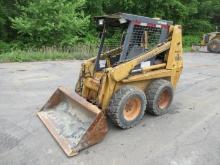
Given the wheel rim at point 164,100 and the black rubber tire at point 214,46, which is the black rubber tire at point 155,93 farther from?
the black rubber tire at point 214,46

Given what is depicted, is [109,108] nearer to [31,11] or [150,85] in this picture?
[150,85]

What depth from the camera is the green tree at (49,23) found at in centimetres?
1498

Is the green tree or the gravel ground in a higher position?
the green tree

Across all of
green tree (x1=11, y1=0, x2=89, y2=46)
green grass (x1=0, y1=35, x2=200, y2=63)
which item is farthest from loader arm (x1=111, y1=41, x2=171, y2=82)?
green tree (x1=11, y1=0, x2=89, y2=46)

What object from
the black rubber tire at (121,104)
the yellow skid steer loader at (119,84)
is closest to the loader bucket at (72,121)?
the yellow skid steer loader at (119,84)

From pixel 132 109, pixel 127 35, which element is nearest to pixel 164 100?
pixel 132 109

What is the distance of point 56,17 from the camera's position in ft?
49.5

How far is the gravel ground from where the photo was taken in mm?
4094

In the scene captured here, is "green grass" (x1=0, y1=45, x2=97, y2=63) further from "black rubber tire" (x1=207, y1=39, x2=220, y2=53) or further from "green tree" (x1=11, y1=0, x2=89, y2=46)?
"black rubber tire" (x1=207, y1=39, x2=220, y2=53)

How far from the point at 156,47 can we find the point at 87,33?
44.1 ft

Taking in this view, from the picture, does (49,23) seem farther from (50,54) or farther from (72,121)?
(72,121)

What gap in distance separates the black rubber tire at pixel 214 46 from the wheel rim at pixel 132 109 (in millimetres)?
13454

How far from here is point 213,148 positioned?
4.44 m

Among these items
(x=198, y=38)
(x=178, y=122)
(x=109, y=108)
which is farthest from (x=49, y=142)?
(x=198, y=38)
